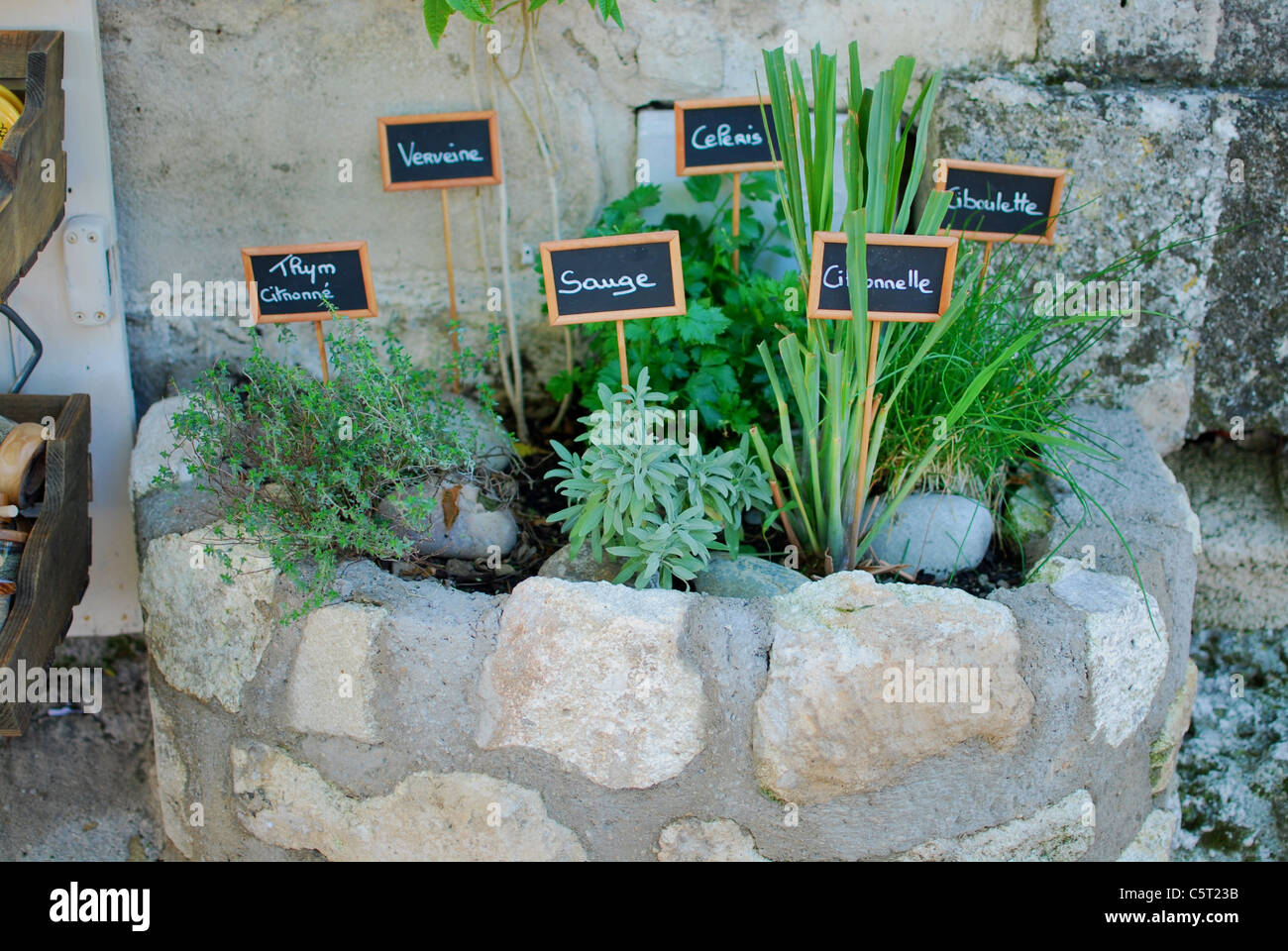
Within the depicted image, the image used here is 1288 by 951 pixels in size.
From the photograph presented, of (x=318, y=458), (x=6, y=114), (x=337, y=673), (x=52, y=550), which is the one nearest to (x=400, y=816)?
(x=337, y=673)

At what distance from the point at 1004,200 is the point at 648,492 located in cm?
100

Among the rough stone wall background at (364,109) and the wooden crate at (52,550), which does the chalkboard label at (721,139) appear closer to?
the rough stone wall background at (364,109)

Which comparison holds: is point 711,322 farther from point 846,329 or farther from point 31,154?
point 31,154

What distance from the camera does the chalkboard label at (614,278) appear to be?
6.55 ft

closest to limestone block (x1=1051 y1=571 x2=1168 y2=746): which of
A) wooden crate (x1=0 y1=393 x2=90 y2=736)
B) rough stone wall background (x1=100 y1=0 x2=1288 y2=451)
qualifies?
rough stone wall background (x1=100 y1=0 x2=1288 y2=451)

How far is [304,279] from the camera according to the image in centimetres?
217

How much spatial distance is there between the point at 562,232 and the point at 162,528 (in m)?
1.10

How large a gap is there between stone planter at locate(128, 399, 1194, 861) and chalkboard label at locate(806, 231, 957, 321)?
473 mm

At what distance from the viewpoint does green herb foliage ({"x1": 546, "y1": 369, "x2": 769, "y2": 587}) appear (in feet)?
6.29

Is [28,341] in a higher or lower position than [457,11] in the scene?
lower

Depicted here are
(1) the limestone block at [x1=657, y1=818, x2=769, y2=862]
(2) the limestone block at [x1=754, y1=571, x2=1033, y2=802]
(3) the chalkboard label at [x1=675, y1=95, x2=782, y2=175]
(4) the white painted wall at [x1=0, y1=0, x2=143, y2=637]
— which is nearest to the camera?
(2) the limestone block at [x1=754, y1=571, x2=1033, y2=802]

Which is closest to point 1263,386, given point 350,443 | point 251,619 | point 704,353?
point 704,353

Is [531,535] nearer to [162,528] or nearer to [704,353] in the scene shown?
[704,353]

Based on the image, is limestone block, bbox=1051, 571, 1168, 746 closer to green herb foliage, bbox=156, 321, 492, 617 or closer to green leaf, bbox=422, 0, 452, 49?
green herb foliage, bbox=156, 321, 492, 617
